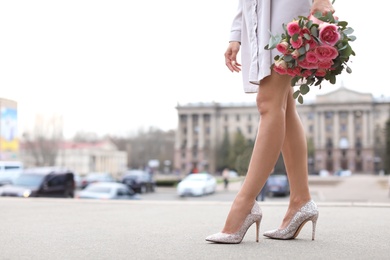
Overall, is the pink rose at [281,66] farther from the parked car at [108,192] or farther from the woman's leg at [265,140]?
the parked car at [108,192]

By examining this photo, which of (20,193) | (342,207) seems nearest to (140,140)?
(20,193)

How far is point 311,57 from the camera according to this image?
2.93 metres

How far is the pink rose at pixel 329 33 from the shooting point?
114 inches

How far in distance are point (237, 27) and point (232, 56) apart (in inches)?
6.8

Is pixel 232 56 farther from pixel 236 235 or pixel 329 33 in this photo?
pixel 236 235

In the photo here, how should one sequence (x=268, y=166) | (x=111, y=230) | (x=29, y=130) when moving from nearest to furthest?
(x=268, y=166) < (x=111, y=230) < (x=29, y=130)

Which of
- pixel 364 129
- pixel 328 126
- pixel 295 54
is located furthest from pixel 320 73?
pixel 328 126

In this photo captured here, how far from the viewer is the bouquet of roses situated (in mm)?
2908

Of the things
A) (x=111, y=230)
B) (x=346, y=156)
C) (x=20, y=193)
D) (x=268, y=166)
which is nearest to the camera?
(x=268, y=166)

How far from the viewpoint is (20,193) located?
20594 millimetres

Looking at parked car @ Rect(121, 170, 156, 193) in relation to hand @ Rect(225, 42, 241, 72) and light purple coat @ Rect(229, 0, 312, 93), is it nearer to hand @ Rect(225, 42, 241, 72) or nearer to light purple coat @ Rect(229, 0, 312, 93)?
hand @ Rect(225, 42, 241, 72)

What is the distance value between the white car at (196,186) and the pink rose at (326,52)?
3374cm

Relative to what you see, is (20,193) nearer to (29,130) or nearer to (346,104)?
(29,130)

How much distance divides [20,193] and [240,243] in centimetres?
1864
